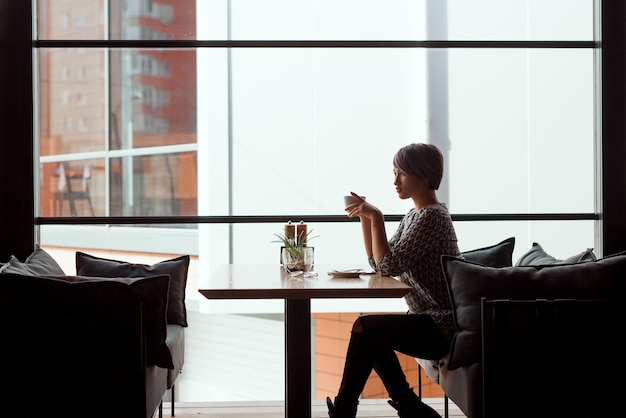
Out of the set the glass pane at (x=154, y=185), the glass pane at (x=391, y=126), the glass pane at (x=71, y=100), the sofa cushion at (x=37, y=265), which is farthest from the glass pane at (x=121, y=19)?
the sofa cushion at (x=37, y=265)

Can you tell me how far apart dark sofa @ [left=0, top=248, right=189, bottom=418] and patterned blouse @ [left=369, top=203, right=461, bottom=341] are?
3.00 feet

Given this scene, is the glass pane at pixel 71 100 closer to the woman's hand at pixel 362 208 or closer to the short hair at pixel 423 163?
the woman's hand at pixel 362 208

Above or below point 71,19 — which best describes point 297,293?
below

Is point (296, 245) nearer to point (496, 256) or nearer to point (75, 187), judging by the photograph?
point (496, 256)

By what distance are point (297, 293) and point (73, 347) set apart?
732mm

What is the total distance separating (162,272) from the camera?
9.67 feet

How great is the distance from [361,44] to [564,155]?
1.23 metres

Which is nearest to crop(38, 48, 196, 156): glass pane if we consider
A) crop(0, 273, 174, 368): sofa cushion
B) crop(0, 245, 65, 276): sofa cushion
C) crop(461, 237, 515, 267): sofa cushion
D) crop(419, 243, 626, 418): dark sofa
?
crop(0, 245, 65, 276): sofa cushion

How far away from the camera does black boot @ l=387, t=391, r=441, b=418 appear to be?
8.15 ft

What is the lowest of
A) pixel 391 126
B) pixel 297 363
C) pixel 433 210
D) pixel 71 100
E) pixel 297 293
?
pixel 297 363

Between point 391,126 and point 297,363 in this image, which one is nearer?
point 297,363

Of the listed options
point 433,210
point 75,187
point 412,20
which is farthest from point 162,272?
point 412,20

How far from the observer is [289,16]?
359cm

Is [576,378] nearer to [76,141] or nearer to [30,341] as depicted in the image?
[30,341]
